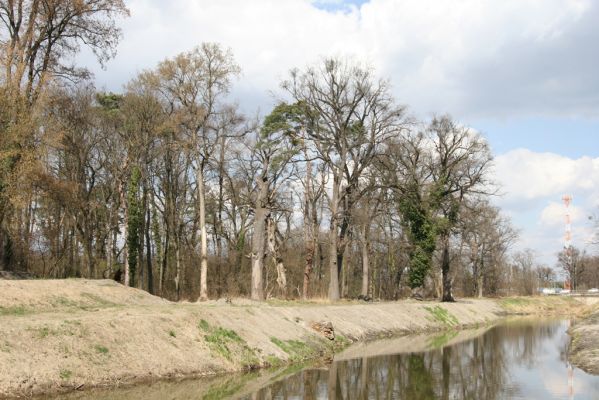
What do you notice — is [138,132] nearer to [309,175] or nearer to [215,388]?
[309,175]

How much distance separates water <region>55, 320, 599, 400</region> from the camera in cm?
1694

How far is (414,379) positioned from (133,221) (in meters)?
29.9

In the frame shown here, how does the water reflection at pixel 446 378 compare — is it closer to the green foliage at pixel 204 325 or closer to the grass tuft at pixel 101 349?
the green foliage at pixel 204 325

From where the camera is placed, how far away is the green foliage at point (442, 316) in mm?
43406

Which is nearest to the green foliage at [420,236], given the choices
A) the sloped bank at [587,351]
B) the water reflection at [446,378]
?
the sloped bank at [587,351]

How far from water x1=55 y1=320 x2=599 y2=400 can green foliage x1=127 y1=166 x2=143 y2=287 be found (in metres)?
22.2

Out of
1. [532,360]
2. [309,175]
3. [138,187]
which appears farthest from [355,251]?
[532,360]

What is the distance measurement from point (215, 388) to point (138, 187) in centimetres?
3028

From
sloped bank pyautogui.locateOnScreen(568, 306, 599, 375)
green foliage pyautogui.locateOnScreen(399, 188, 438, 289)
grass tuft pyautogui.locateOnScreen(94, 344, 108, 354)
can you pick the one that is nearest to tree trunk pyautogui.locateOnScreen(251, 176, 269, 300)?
sloped bank pyautogui.locateOnScreen(568, 306, 599, 375)

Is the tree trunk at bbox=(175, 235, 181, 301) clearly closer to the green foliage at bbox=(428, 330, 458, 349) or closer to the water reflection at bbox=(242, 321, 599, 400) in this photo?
the green foliage at bbox=(428, 330, 458, 349)

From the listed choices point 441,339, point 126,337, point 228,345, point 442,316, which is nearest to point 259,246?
point 441,339

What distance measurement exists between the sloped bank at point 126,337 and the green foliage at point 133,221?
54.2 ft

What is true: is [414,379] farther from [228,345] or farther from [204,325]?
[204,325]

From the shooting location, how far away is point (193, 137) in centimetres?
3944
